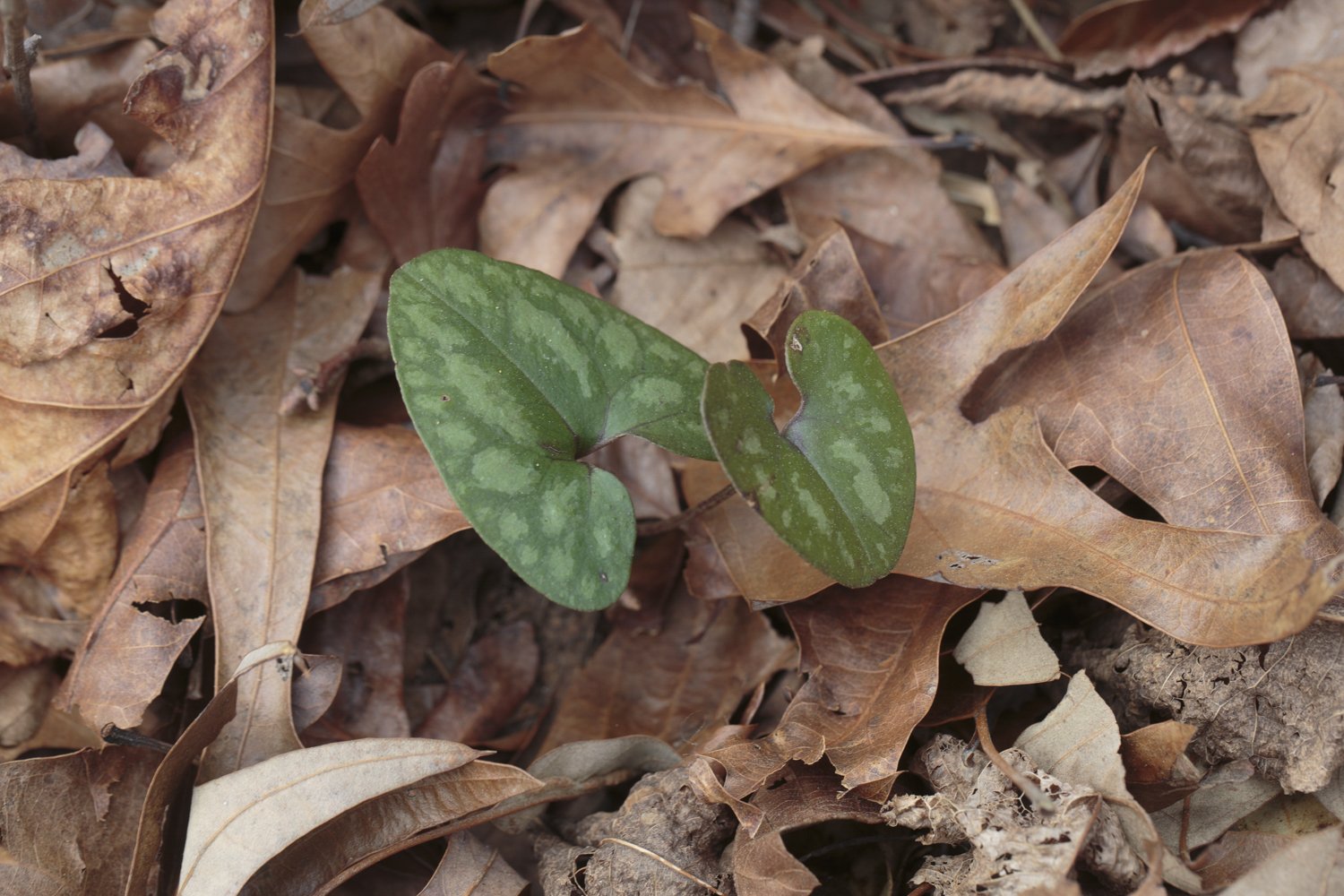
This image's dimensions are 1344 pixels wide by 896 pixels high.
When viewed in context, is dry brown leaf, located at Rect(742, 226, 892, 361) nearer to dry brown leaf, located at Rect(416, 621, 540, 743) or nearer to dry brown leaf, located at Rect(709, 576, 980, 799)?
dry brown leaf, located at Rect(709, 576, 980, 799)

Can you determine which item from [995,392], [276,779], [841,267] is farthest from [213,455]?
[995,392]

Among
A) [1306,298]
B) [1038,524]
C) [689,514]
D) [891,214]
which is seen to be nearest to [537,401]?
[689,514]

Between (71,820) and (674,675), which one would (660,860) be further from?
(71,820)

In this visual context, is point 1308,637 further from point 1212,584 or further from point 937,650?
point 937,650

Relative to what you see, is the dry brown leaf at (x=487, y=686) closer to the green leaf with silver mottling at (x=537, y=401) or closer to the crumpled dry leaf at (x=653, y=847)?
the crumpled dry leaf at (x=653, y=847)

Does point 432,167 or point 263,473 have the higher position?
point 432,167

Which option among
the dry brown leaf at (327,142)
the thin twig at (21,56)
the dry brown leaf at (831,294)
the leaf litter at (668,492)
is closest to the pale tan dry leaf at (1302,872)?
the leaf litter at (668,492)
